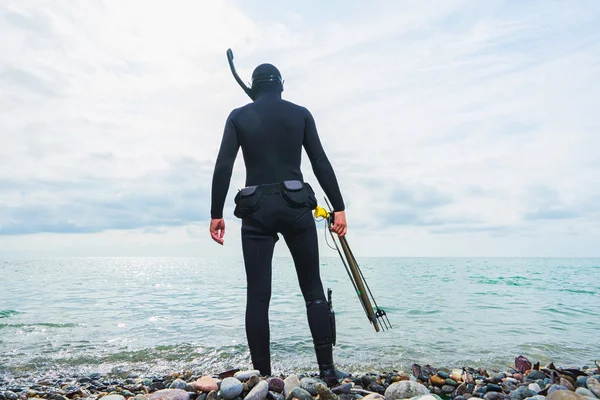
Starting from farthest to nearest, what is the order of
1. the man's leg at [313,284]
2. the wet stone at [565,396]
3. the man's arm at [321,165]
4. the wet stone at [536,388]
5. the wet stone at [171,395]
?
the man's arm at [321,165] < the man's leg at [313,284] < the wet stone at [536,388] < the wet stone at [171,395] < the wet stone at [565,396]

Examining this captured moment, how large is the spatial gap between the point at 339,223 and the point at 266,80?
185cm

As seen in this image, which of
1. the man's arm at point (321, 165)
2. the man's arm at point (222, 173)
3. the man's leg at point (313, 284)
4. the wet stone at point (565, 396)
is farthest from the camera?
the man's arm at point (321, 165)

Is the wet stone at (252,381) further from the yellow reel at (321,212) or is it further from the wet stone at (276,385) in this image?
the yellow reel at (321,212)

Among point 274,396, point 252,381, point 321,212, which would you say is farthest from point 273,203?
point 274,396

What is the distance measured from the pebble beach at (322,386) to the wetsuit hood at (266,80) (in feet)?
9.98

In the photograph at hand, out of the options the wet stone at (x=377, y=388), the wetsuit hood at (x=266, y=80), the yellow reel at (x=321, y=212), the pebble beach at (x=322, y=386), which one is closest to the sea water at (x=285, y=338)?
the pebble beach at (x=322, y=386)

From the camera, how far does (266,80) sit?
5156 mm

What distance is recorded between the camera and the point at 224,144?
490 centimetres

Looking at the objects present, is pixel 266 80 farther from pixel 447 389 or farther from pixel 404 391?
pixel 447 389

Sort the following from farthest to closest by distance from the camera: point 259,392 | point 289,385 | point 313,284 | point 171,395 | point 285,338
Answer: point 285,338, point 313,284, point 289,385, point 171,395, point 259,392

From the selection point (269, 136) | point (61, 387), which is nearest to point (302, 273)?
point (269, 136)

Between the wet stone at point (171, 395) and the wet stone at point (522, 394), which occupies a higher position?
the wet stone at point (171, 395)

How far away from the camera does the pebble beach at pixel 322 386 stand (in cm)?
374

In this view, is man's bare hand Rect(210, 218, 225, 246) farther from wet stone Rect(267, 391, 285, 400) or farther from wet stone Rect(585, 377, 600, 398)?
wet stone Rect(585, 377, 600, 398)
